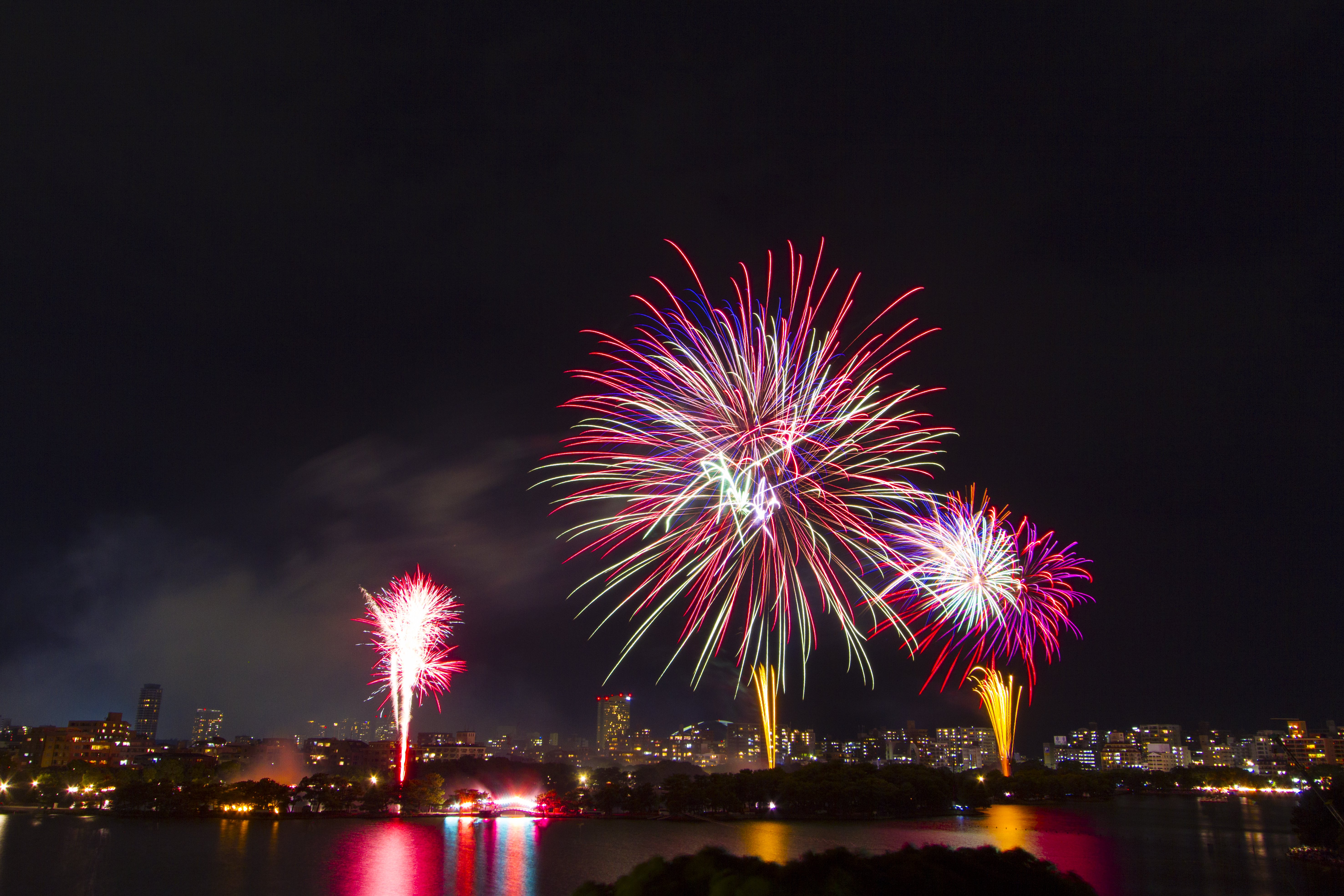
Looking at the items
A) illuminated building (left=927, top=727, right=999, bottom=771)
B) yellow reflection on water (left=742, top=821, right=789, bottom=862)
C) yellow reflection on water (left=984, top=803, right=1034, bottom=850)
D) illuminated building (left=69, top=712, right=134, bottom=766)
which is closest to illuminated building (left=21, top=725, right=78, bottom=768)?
illuminated building (left=69, top=712, right=134, bottom=766)

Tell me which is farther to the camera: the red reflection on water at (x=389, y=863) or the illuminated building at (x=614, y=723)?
the illuminated building at (x=614, y=723)

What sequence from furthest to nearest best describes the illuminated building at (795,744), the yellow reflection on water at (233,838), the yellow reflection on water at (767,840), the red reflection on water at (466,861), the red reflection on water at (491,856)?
the illuminated building at (795,744) → the yellow reflection on water at (233,838) → the yellow reflection on water at (767,840) → the red reflection on water at (491,856) → the red reflection on water at (466,861)

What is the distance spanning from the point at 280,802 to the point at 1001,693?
5391cm

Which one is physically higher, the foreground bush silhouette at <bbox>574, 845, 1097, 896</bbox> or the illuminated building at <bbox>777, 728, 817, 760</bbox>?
the foreground bush silhouette at <bbox>574, 845, 1097, 896</bbox>

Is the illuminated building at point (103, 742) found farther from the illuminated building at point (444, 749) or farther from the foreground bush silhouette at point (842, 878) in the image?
the foreground bush silhouette at point (842, 878)

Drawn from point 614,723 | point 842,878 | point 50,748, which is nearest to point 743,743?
point 614,723

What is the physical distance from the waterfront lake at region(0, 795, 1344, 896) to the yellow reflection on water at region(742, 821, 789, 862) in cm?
24

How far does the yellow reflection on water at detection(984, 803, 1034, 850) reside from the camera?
137ft

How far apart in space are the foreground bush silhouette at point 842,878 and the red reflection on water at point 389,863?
17.0 metres

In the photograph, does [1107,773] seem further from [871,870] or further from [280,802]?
[871,870]

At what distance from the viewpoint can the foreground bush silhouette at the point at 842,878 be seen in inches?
555

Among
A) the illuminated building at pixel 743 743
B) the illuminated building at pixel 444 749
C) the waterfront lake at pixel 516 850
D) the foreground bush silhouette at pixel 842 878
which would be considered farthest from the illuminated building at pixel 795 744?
the foreground bush silhouette at pixel 842 878

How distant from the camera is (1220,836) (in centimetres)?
4775

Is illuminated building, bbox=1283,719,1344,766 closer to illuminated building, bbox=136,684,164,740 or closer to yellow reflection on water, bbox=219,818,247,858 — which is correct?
yellow reflection on water, bbox=219,818,247,858
